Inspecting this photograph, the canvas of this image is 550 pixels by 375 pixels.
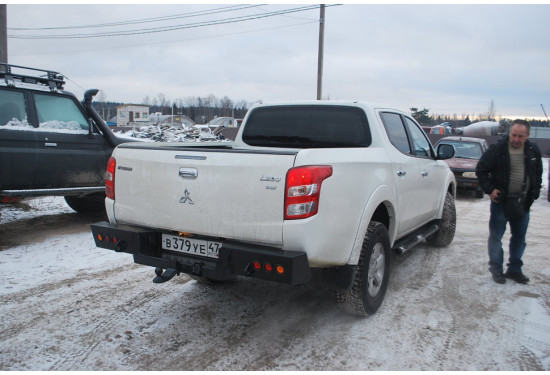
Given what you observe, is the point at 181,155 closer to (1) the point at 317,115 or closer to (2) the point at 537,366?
(1) the point at 317,115

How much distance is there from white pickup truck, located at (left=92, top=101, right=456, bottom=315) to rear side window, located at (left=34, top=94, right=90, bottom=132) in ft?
11.1

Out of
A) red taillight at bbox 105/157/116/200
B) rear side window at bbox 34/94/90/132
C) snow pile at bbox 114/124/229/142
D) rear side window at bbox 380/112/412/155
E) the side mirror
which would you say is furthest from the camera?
snow pile at bbox 114/124/229/142

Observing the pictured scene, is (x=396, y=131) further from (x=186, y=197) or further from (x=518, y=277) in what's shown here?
(x=186, y=197)

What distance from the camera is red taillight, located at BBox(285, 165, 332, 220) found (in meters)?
2.86

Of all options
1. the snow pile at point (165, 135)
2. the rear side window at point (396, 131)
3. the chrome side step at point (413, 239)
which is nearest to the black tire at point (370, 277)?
the chrome side step at point (413, 239)

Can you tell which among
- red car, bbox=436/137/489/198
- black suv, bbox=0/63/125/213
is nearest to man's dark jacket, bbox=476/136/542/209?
black suv, bbox=0/63/125/213

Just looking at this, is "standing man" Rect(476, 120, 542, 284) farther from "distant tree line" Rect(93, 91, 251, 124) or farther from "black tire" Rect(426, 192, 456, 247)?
"distant tree line" Rect(93, 91, 251, 124)

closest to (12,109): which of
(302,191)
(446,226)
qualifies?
(302,191)

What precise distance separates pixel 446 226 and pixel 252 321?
359 centimetres

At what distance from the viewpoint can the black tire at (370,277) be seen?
3.51m

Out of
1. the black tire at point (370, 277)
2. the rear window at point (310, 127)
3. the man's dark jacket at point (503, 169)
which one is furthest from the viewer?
the man's dark jacket at point (503, 169)

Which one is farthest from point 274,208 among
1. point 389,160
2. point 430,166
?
point 430,166

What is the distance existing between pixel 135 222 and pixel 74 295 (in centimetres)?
128

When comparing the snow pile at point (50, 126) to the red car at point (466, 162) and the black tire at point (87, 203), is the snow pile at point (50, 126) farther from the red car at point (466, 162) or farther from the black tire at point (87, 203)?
the red car at point (466, 162)
